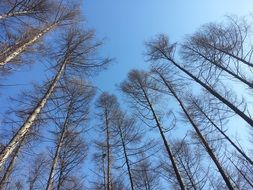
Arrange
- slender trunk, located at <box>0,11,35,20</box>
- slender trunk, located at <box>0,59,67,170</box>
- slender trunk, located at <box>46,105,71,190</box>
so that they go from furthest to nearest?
slender trunk, located at <box>46,105,71,190</box>, slender trunk, located at <box>0,11,35,20</box>, slender trunk, located at <box>0,59,67,170</box>

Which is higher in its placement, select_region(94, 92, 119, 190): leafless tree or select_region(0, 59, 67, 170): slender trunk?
select_region(94, 92, 119, 190): leafless tree

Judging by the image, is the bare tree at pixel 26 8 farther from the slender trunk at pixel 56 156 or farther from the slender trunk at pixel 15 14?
the slender trunk at pixel 56 156

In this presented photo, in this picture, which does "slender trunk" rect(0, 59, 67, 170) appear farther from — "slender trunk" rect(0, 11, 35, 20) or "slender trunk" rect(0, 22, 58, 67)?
"slender trunk" rect(0, 11, 35, 20)

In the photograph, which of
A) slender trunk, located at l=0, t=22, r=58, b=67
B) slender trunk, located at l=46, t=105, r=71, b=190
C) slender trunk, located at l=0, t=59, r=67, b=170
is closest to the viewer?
slender trunk, located at l=0, t=59, r=67, b=170

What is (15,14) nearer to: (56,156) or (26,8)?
(26,8)

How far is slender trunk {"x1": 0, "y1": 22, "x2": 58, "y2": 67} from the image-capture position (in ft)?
21.5

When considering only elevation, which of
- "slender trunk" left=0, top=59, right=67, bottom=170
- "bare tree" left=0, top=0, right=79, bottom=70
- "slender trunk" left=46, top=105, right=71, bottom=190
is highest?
"bare tree" left=0, top=0, right=79, bottom=70

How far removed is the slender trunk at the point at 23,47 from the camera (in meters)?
6.54

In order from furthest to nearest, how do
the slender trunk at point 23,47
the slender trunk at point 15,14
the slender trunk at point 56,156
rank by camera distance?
1. the slender trunk at point 56,156
2. the slender trunk at point 15,14
3. the slender trunk at point 23,47

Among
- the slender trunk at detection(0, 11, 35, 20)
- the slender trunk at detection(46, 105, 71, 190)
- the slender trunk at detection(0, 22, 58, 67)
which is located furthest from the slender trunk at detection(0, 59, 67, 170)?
the slender trunk at detection(46, 105, 71, 190)

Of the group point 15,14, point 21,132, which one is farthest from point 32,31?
point 21,132

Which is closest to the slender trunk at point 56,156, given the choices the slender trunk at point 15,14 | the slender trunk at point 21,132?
the slender trunk at point 21,132

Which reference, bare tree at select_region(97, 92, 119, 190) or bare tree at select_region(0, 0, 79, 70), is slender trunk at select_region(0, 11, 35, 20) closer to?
bare tree at select_region(0, 0, 79, 70)

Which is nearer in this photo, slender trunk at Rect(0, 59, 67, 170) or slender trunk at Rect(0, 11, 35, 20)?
slender trunk at Rect(0, 59, 67, 170)
